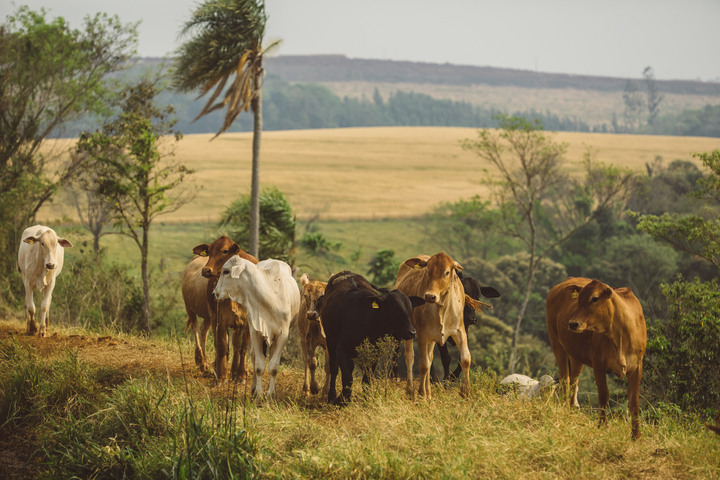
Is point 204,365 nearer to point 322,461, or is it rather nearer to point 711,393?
point 322,461

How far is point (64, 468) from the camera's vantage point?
1019 cm

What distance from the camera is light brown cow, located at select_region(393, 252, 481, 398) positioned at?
10984 millimetres

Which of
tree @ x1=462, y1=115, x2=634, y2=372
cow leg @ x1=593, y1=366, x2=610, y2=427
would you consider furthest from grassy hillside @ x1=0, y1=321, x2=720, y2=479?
tree @ x1=462, y1=115, x2=634, y2=372

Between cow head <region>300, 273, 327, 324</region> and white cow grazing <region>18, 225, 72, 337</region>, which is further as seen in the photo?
white cow grazing <region>18, 225, 72, 337</region>

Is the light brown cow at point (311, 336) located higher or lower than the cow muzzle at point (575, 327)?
lower

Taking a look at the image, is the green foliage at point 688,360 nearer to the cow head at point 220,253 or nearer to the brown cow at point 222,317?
the brown cow at point 222,317

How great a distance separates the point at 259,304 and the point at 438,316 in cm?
247

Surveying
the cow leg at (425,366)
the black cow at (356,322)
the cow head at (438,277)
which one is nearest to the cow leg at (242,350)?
the black cow at (356,322)

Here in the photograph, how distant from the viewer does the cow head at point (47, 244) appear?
15648mm

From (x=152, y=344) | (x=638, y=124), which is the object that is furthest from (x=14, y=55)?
(x=638, y=124)

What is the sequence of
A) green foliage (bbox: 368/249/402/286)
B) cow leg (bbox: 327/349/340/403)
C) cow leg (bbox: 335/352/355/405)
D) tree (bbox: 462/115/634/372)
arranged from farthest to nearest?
tree (bbox: 462/115/634/372), green foliage (bbox: 368/249/402/286), cow leg (bbox: 327/349/340/403), cow leg (bbox: 335/352/355/405)

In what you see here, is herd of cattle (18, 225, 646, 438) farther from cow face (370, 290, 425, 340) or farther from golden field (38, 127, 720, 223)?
golden field (38, 127, 720, 223)

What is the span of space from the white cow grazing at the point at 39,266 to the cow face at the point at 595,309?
10.3 meters

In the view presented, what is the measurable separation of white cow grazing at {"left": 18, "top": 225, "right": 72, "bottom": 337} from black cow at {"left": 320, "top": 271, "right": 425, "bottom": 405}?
713cm
